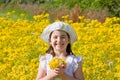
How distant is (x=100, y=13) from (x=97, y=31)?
5.92 m

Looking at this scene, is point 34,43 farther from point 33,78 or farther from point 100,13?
point 100,13

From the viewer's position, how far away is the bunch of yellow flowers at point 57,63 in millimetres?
4414

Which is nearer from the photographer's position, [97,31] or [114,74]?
[114,74]

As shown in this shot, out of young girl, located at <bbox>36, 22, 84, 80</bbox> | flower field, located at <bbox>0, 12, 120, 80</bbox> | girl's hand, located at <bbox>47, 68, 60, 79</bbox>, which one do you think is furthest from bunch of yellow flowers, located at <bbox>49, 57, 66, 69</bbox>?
flower field, located at <bbox>0, 12, 120, 80</bbox>

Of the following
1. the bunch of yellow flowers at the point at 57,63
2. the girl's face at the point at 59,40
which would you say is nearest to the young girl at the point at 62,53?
the girl's face at the point at 59,40

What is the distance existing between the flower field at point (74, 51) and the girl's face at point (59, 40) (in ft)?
5.02

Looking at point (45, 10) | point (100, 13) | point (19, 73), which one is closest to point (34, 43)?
point (19, 73)

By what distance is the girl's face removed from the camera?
4.75 meters

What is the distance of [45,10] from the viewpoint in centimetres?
1834

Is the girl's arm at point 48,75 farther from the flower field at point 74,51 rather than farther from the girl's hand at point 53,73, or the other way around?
the flower field at point 74,51

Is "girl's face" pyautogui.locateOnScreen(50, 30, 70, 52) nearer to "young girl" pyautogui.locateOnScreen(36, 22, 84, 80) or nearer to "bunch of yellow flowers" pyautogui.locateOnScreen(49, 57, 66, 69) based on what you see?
"young girl" pyautogui.locateOnScreen(36, 22, 84, 80)

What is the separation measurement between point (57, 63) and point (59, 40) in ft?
1.16

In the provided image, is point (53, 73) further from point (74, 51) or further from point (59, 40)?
point (74, 51)

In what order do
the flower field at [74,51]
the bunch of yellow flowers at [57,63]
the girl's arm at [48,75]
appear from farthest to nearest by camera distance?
the flower field at [74,51], the girl's arm at [48,75], the bunch of yellow flowers at [57,63]
